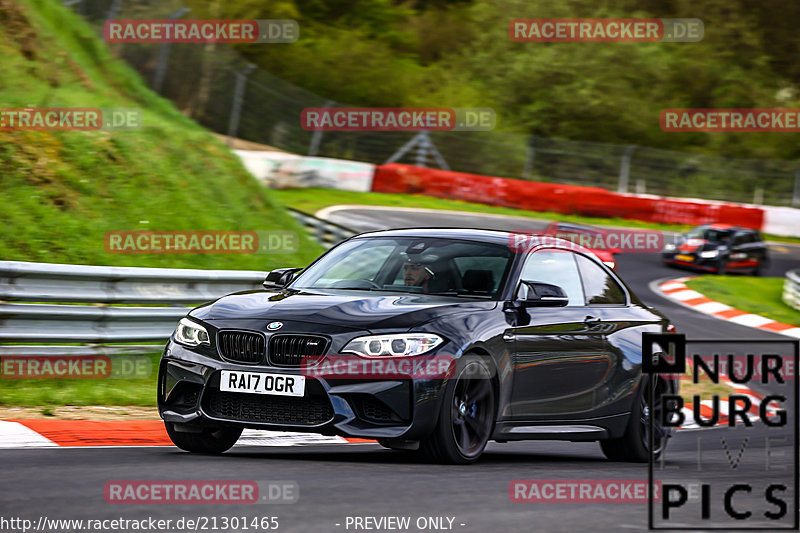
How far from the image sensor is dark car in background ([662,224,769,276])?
27.6 m

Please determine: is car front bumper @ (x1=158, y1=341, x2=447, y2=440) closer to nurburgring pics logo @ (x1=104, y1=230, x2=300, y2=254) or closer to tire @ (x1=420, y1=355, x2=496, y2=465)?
tire @ (x1=420, y1=355, x2=496, y2=465)

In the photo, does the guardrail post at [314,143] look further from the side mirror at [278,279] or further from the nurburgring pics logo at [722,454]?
the side mirror at [278,279]

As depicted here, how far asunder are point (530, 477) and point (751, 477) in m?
1.57

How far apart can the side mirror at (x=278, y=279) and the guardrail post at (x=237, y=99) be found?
1926 cm

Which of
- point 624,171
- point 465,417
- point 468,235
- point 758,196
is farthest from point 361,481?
point 758,196

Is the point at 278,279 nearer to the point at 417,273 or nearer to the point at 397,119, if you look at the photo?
the point at 417,273

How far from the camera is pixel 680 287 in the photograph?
24.2 metres

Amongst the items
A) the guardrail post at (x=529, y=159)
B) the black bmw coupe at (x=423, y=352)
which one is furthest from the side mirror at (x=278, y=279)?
the guardrail post at (x=529, y=159)

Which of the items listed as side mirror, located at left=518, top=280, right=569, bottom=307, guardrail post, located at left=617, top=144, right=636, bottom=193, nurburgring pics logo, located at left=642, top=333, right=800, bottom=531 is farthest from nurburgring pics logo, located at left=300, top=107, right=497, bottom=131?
side mirror, located at left=518, top=280, right=569, bottom=307

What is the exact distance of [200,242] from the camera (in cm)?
1341

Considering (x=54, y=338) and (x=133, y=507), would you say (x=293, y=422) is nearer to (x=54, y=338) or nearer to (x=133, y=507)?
(x=133, y=507)

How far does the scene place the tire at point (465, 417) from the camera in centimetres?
666

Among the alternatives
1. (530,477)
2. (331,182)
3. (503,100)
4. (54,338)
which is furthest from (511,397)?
(503,100)

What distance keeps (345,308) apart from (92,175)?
22.8 ft
